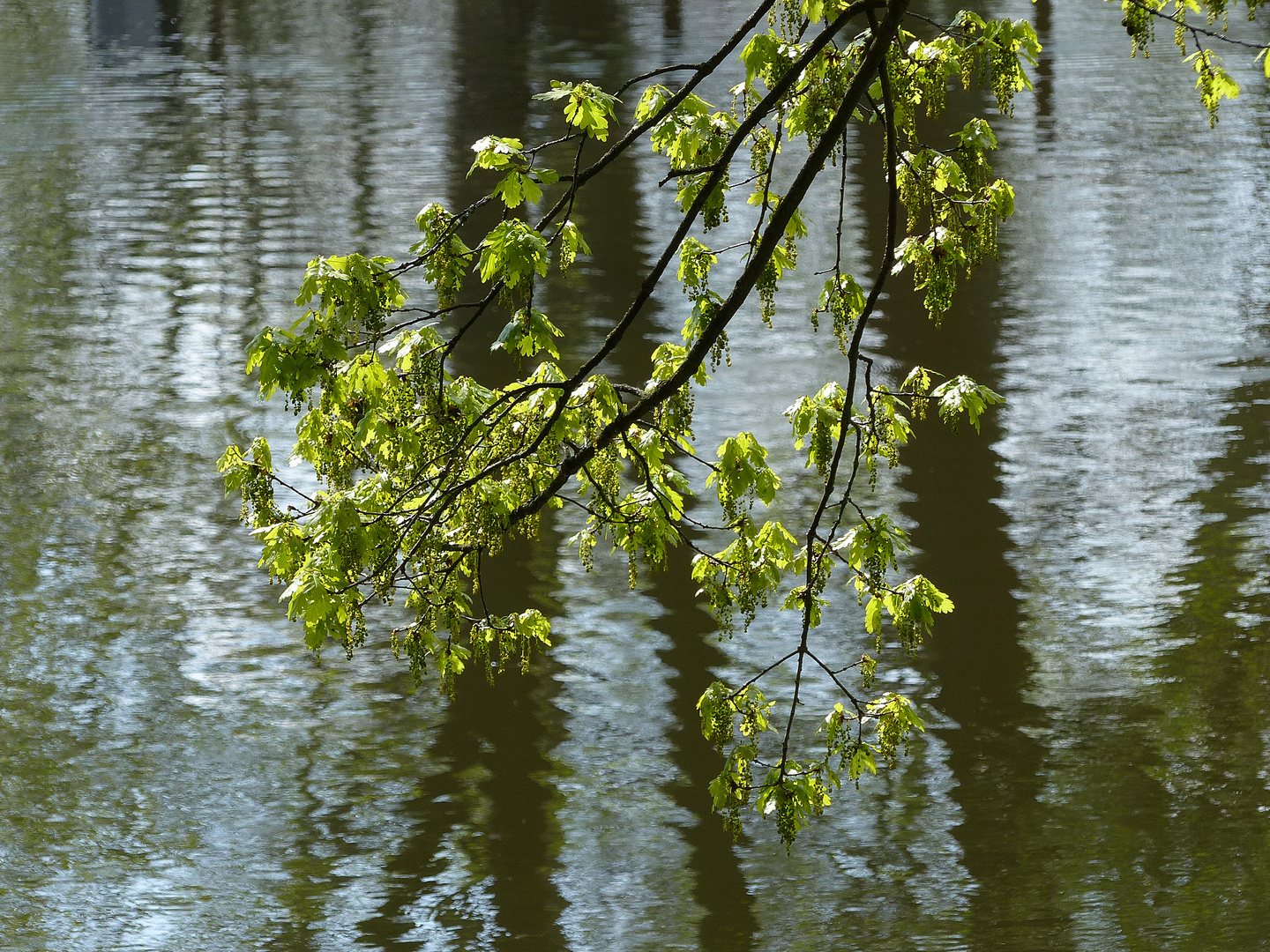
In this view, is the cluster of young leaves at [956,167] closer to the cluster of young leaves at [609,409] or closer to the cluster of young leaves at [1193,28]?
the cluster of young leaves at [609,409]

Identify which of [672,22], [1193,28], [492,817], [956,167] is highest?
[672,22]

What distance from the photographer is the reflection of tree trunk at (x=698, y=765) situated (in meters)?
5.38

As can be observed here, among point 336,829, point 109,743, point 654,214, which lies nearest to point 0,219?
point 654,214

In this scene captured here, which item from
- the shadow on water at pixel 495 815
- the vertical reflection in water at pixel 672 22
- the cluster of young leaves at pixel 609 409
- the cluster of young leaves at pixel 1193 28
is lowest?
the shadow on water at pixel 495 815

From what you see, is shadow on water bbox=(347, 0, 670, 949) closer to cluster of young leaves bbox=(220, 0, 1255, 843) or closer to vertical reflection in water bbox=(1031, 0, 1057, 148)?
cluster of young leaves bbox=(220, 0, 1255, 843)

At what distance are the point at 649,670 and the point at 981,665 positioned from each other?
1572 mm

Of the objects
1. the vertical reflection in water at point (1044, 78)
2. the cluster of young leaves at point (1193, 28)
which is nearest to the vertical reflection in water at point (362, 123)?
the vertical reflection in water at point (1044, 78)

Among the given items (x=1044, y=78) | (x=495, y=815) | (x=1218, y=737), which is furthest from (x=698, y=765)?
(x=1044, y=78)

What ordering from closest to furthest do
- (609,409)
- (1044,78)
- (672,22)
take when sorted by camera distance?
(609,409) → (1044,78) → (672,22)

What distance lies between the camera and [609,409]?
4.50 metres

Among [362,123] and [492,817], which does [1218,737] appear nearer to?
[492,817]

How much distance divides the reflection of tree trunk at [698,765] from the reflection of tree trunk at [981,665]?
86cm

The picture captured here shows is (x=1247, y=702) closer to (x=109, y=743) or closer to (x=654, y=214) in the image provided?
(x=109, y=743)

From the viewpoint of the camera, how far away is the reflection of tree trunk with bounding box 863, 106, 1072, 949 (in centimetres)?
544
